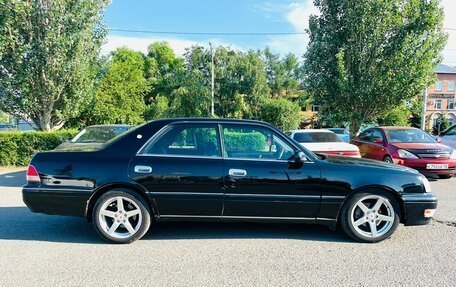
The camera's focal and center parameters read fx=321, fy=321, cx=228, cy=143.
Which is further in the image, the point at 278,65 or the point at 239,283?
the point at 278,65

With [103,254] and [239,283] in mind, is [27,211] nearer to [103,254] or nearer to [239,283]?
[103,254]

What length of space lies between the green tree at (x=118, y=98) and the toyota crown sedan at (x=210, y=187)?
38.8ft

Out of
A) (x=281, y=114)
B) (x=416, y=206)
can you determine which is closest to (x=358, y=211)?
(x=416, y=206)

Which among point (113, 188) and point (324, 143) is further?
point (324, 143)

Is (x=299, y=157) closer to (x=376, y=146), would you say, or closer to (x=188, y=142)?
(x=188, y=142)

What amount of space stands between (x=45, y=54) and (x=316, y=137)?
956 centimetres

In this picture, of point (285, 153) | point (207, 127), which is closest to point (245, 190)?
point (285, 153)

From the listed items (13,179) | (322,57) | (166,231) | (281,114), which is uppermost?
(322,57)

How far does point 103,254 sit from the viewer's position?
3680 mm

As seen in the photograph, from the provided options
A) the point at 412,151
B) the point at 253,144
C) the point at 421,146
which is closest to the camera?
the point at 253,144

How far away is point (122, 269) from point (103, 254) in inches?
20.1

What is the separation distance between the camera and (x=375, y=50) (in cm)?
1155

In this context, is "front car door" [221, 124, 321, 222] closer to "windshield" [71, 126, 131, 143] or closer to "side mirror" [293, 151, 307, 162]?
"side mirror" [293, 151, 307, 162]

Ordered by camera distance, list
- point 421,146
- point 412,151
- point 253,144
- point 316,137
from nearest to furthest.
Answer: point 253,144
point 412,151
point 421,146
point 316,137
